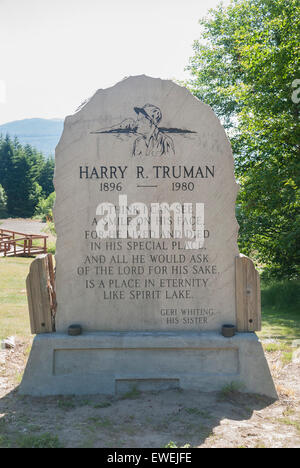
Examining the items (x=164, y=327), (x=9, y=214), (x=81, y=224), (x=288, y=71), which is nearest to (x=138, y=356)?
(x=164, y=327)

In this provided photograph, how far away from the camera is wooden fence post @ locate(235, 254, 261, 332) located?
189 inches

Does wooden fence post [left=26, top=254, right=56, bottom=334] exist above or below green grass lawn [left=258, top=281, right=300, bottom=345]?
above

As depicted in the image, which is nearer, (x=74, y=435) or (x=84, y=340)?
(x=74, y=435)

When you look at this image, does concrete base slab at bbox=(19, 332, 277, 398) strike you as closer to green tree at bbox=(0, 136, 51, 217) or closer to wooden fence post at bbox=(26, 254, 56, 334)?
wooden fence post at bbox=(26, 254, 56, 334)

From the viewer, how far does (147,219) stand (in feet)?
16.1

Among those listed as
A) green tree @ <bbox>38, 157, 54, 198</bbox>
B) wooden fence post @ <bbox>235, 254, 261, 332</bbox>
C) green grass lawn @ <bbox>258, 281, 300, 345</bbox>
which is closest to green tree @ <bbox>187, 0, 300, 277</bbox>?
green grass lawn @ <bbox>258, 281, 300, 345</bbox>

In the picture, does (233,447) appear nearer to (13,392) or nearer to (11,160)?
(13,392)

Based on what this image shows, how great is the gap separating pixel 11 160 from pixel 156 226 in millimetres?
59359

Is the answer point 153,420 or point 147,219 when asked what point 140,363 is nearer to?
point 153,420

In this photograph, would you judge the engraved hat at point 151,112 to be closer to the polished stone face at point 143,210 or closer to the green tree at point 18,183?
the polished stone face at point 143,210

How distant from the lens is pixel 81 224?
4875 millimetres

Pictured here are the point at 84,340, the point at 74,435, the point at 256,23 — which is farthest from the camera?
the point at 256,23

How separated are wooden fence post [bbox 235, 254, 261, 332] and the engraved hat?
1845 mm

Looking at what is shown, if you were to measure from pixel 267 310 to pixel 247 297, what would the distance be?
529cm
